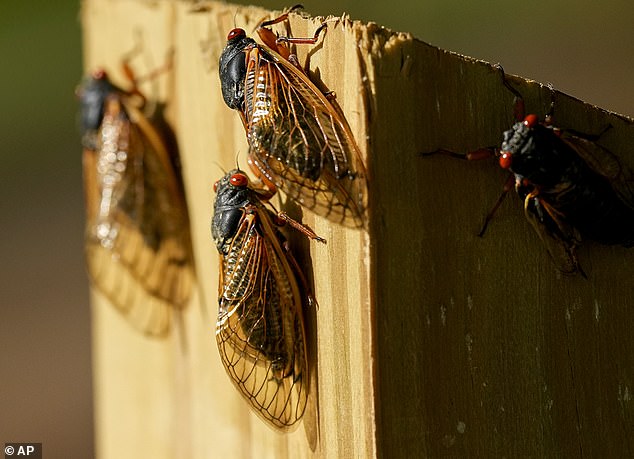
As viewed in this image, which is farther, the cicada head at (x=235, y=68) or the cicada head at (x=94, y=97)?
the cicada head at (x=94, y=97)

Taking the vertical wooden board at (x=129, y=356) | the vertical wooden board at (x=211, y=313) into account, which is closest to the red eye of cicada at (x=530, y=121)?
the vertical wooden board at (x=211, y=313)

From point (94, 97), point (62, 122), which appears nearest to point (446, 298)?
point (94, 97)

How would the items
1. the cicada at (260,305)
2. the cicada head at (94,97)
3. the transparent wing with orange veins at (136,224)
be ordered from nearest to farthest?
the cicada at (260,305) < the transparent wing with orange veins at (136,224) < the cicada head at (94,97)

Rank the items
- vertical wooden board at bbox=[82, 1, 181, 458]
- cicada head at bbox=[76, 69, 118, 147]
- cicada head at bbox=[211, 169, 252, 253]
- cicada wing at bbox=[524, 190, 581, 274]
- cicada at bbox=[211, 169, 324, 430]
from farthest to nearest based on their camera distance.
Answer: cicada head at bbox=[76, 69, 118, 147], vertical wooden board at bbox=[82, 1, 181, 458], cicada head at bbox=[211, 169, 252, 253], cicada at bbox=[211, 169, 324, 430], cicada wing at bbox=[524, 190, 581, 274]

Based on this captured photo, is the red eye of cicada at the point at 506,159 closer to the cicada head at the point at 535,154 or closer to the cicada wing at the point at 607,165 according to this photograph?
the cicada head at the point at 535,154

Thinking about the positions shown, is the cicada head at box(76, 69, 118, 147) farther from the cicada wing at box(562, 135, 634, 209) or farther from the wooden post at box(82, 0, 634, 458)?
the cicada wing at box(562, 135, 634, 209)

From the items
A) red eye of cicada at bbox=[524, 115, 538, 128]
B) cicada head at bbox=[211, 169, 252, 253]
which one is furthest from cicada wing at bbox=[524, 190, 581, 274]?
cicada head at bbox=[211, 169, 252, 253]

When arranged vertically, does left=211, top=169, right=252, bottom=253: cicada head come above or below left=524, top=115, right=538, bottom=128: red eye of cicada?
below
